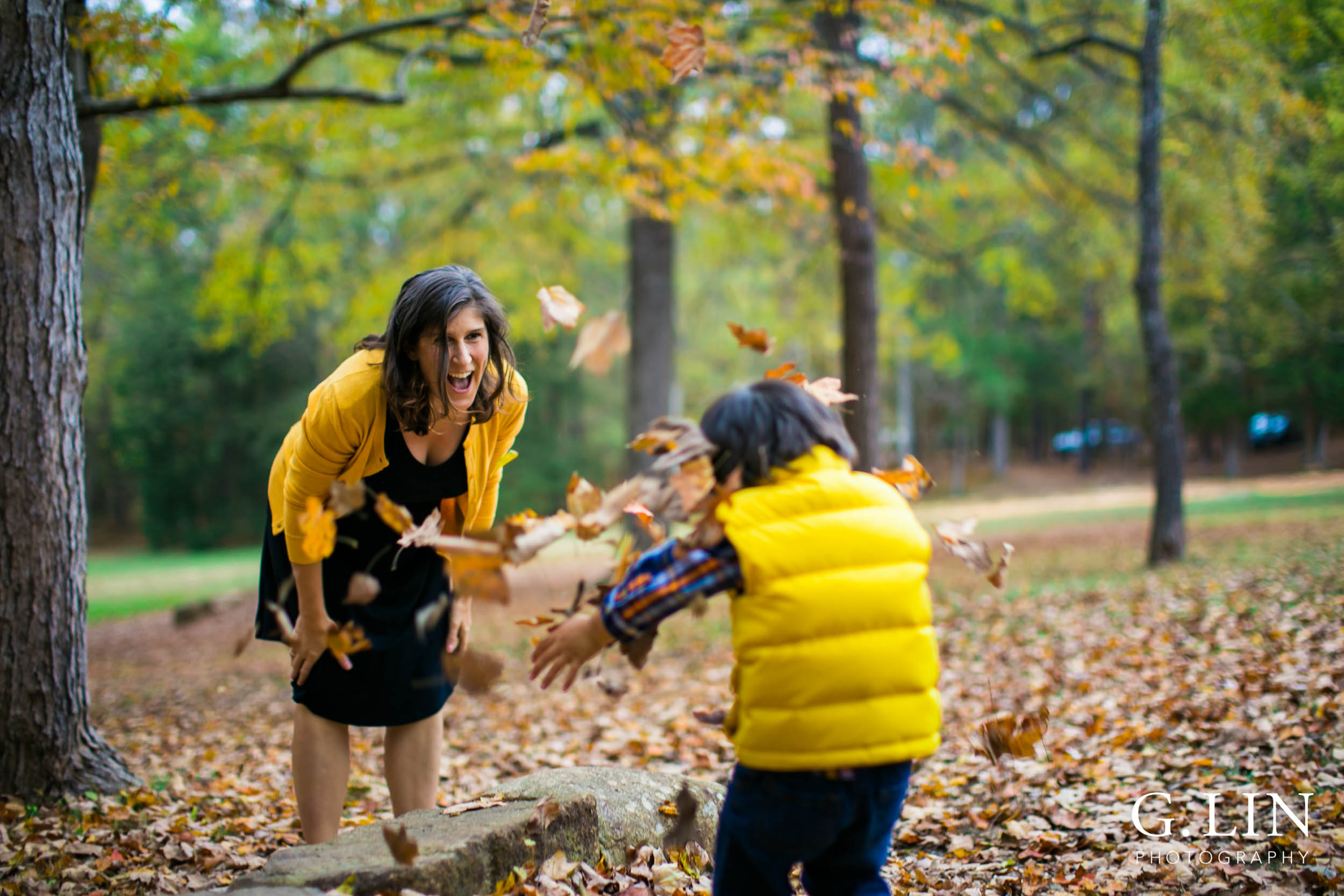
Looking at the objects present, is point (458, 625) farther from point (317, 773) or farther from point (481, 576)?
point (481, 576)

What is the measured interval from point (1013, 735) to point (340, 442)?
2.03 metres

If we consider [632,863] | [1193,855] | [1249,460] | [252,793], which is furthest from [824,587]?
[1249,460]

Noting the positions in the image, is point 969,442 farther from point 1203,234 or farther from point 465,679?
point 465,679

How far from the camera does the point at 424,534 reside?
232cm

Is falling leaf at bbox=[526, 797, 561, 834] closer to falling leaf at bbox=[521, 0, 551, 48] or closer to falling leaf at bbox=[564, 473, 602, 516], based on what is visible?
falling leaf at bbox=[564, 473, 602, 516]

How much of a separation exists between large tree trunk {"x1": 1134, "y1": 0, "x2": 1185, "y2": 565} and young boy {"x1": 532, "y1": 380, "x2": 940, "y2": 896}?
8.45 meters

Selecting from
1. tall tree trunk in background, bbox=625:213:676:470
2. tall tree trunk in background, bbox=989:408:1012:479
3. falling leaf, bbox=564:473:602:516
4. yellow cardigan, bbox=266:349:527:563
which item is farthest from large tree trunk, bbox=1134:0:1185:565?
tall tree trunk in background, bbox=989:408:1012:479

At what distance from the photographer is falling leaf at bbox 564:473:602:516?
2205 millimetres

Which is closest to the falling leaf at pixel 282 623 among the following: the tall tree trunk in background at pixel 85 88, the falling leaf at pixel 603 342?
the falling leaf at pixel 603 342

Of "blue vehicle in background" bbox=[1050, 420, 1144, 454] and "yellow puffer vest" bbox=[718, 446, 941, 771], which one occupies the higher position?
"blue vehicle in background" bbox=[1050, 420, 1144, 454]

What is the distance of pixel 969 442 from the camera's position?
3984cm

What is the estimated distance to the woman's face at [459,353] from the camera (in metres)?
2.45

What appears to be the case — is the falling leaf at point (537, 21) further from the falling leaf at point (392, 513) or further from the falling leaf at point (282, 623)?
the falling leaf at point (282, 623)

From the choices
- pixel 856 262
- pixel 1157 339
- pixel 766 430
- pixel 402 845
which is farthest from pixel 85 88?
pixel 1157 339
